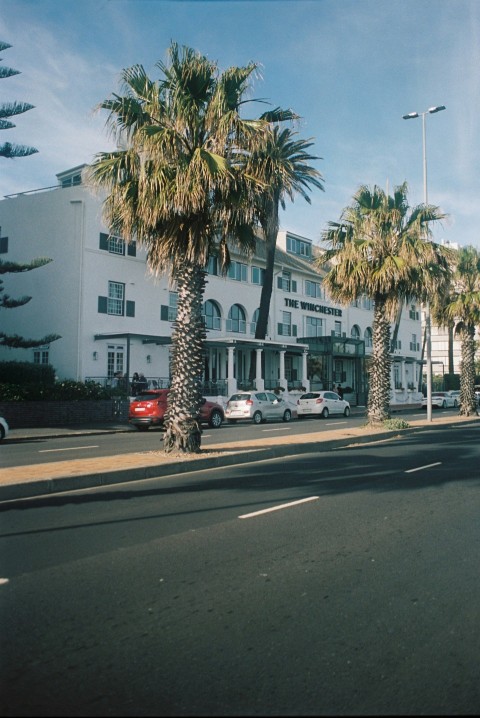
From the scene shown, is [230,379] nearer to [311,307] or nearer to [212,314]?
[212,314]

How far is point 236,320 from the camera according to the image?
44.2 m

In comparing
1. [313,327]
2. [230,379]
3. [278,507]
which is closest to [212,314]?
[230,379]

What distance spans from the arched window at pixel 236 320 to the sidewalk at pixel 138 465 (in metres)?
24.3

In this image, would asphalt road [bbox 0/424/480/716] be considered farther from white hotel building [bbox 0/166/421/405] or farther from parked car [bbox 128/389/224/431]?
white hotel building [bbox 0/166/421/405]

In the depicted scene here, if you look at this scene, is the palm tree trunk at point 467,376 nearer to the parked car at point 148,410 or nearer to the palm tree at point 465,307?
the palm tree at point 465,307

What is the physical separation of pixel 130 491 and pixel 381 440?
11.6m

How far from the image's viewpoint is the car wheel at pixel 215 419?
28.1 metres

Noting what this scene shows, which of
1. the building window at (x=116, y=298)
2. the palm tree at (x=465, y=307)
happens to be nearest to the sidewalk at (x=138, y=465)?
the palm tree at (x=465, y=307)

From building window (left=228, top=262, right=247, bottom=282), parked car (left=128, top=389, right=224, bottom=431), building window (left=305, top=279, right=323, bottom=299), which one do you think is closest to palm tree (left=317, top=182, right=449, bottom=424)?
parked car (left=128, top=389, right=224, bottom=431)

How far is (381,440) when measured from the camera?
66.0 feet

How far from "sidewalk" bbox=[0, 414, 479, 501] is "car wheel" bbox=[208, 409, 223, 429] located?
9112 millimetres

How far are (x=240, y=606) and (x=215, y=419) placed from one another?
76.7 ft

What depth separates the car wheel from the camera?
92.2ft

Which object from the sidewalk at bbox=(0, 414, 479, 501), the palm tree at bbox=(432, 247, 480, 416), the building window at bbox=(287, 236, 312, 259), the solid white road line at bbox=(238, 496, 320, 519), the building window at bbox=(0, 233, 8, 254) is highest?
the building window at bbox=(287, 236, 312, 259)
